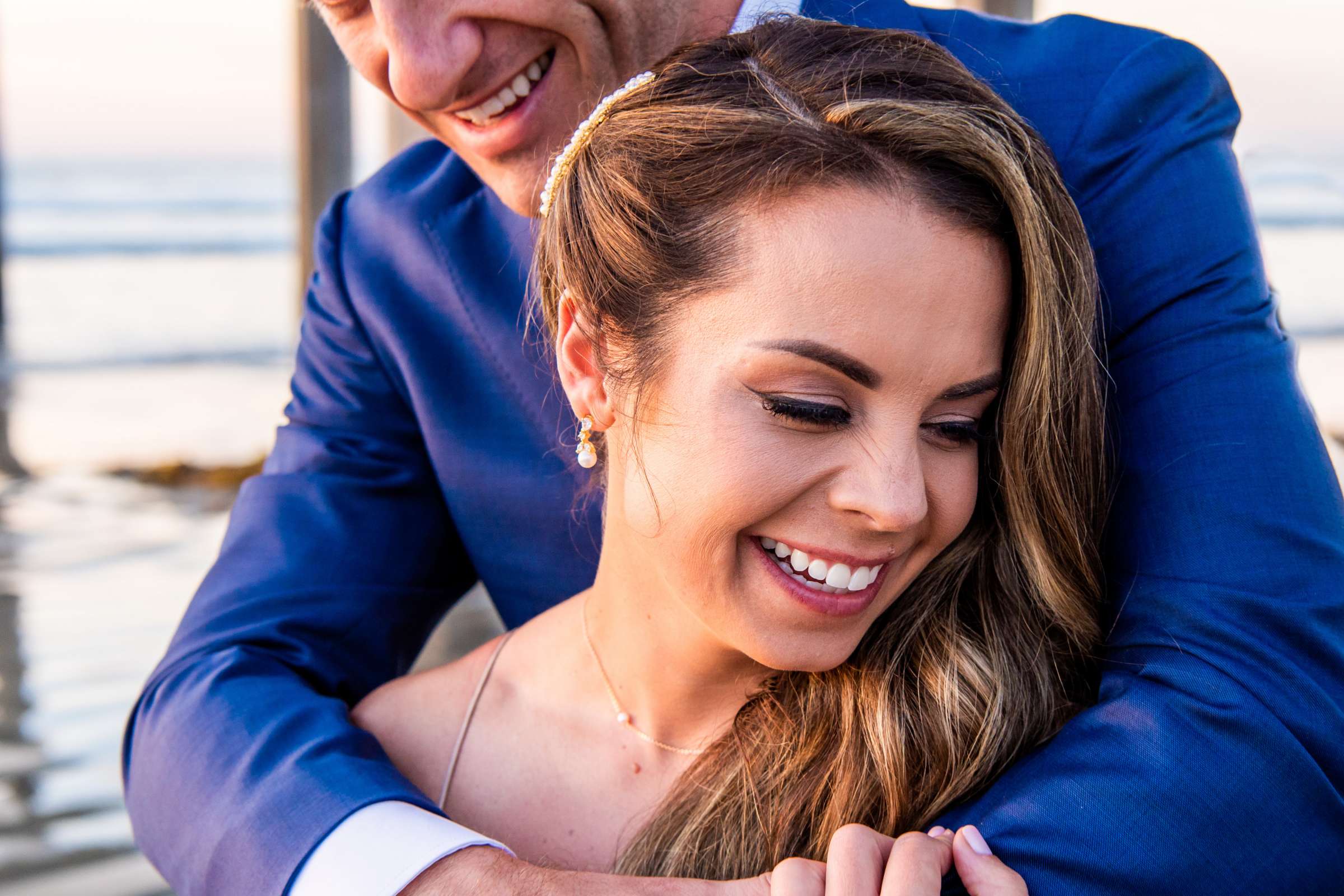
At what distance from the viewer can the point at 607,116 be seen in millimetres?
1626

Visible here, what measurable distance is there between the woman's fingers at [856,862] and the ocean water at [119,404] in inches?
64.7

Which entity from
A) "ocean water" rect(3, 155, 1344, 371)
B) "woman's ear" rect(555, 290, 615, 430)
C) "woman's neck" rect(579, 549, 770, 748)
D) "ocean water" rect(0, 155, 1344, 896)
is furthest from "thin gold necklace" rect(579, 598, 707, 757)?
"ocean water" rect(3, 155, 1344, 371)

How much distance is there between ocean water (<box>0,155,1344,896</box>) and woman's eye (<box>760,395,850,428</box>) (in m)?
1.45

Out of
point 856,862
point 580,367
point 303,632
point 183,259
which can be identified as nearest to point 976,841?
point 856,862

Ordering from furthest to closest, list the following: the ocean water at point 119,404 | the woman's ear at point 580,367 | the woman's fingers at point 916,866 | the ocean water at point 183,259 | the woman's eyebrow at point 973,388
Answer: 1. the ocean water at point 183,259
2. the ocean water at point 119,404
3. the woman's ear at point 580,367
4. the woman's eyebrow at point 973,388
5. the woman's fingers at point 916,866

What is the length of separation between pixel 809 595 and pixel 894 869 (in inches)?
11.7

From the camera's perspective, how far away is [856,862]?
1.31 meters

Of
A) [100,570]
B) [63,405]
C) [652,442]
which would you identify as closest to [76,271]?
[63,405]

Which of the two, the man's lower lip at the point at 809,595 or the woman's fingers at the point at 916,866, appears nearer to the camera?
the woman's fingers at the point at 916,866

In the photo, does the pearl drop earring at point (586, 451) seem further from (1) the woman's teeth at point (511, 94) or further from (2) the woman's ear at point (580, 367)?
(1) the woman's teeth at point (511, 94)

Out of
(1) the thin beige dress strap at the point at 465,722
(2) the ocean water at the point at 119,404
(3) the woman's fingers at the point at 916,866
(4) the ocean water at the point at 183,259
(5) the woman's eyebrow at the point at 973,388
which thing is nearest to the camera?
(3) the woman's fingers at the point at 916,866

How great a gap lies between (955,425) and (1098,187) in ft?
1.35

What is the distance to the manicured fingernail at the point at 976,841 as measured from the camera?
1351 mm

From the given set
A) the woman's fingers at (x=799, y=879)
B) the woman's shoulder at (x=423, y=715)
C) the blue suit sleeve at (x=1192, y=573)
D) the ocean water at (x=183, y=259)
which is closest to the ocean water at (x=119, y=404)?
the ocean water at (x=183, y=259)
